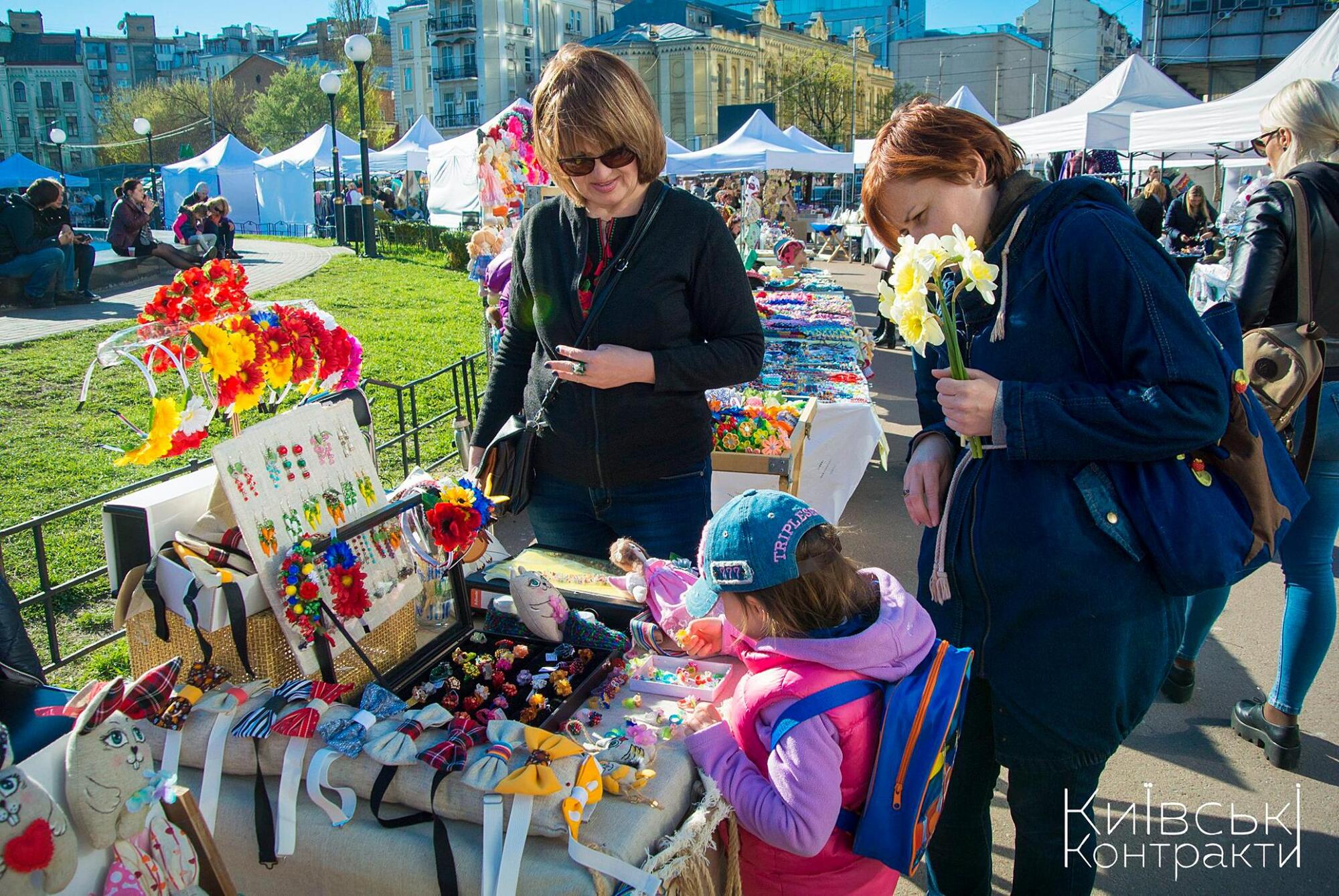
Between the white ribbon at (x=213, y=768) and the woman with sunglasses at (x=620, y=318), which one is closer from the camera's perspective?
the white ribbon at (x=213, y=768)

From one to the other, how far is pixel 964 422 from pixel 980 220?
394mm

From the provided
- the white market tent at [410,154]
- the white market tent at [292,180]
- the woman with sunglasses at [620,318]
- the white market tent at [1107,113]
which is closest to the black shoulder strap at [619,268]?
the woman with sunglasses at [620,318]

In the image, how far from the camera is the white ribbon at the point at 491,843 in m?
1.27

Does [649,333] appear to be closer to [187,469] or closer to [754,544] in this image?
[754,544]

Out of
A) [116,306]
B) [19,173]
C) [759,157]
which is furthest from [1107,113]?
[19,173]

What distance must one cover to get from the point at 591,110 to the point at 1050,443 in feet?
3.77

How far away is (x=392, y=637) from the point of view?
1798 millimetres

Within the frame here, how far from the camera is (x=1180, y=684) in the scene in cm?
322

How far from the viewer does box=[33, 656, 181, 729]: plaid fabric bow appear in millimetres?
1137

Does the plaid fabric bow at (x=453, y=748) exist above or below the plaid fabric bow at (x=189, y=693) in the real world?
below

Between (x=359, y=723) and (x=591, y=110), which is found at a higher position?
(x=591, y=110)

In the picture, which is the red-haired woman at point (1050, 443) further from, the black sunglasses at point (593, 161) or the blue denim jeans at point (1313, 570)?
the blue denim jeans at point (1313, 570)

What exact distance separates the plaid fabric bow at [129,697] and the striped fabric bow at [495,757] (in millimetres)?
468

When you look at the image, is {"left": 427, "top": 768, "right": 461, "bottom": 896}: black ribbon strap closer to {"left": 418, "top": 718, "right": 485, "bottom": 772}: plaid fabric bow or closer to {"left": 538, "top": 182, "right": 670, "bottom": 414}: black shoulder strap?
{"left": 418, "top": 718, "right": 485, "bottom": 772}: plaid fabric bow
